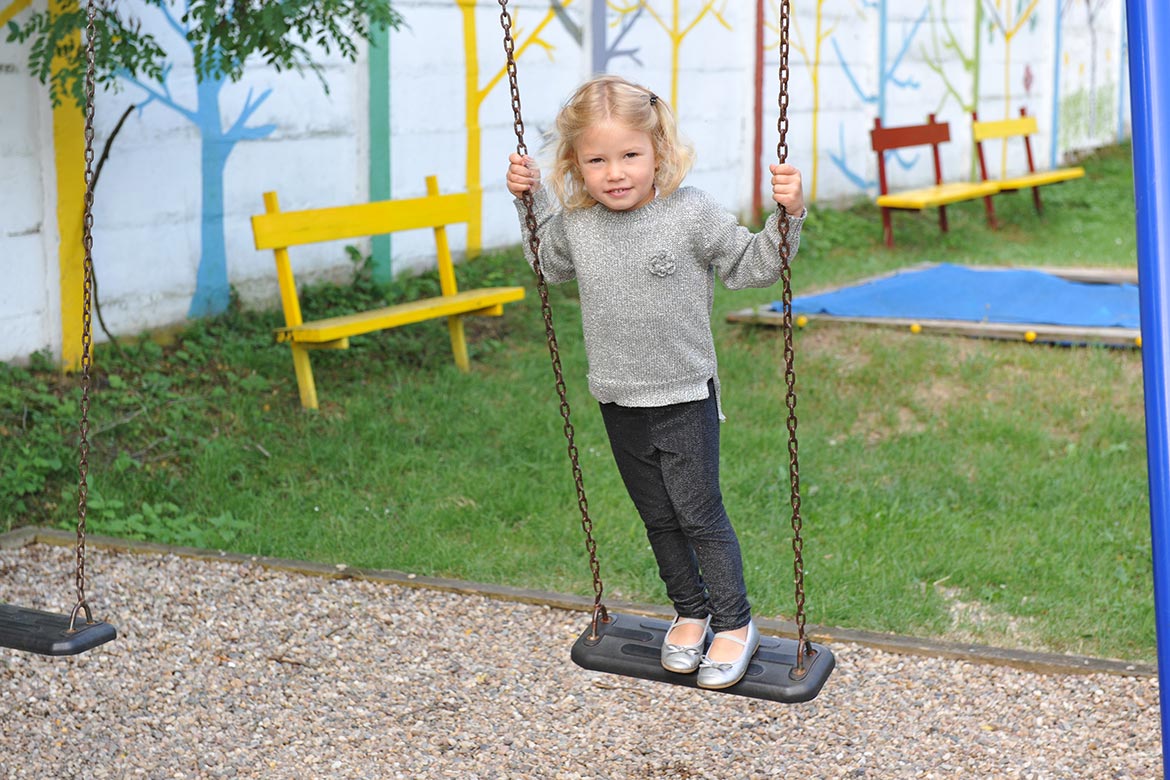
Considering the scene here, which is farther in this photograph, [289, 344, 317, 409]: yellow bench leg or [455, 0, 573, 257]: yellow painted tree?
[455, 0, 573, 257]: yellow painted tree

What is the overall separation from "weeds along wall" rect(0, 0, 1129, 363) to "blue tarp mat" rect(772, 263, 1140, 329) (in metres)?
2.20

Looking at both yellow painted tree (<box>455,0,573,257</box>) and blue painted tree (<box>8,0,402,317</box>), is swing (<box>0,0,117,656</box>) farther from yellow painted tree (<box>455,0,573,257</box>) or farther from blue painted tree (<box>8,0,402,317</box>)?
yellow painted tree (<box>455,0,573,257</box>)

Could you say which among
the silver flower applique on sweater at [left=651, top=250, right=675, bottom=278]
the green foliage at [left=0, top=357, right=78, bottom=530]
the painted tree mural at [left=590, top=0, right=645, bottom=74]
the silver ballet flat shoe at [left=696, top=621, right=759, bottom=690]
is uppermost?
the painted tree mural at [left=590, top=0, right=645, bottom=74]

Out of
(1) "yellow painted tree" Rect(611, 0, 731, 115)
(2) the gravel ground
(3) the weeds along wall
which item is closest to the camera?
(2) the gravel ground

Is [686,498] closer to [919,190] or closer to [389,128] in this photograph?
[389,128]

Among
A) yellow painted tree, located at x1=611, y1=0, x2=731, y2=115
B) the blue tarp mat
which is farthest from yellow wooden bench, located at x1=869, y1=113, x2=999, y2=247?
the blue tarp mat

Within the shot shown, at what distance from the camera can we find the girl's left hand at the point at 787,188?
2.64 m

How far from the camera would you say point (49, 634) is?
2.95 metres

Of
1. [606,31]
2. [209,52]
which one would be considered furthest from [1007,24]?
[209,52]

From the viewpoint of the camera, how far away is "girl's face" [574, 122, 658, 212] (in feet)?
9.07

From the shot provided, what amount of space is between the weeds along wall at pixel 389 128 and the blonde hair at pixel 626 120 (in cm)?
61

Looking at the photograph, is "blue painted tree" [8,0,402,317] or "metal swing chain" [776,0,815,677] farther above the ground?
"blue painted tree" [8,0,402,317]

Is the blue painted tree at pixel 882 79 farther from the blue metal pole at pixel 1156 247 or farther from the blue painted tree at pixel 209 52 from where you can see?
the blue metal pole at pixel 1156 247

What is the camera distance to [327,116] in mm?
7461
